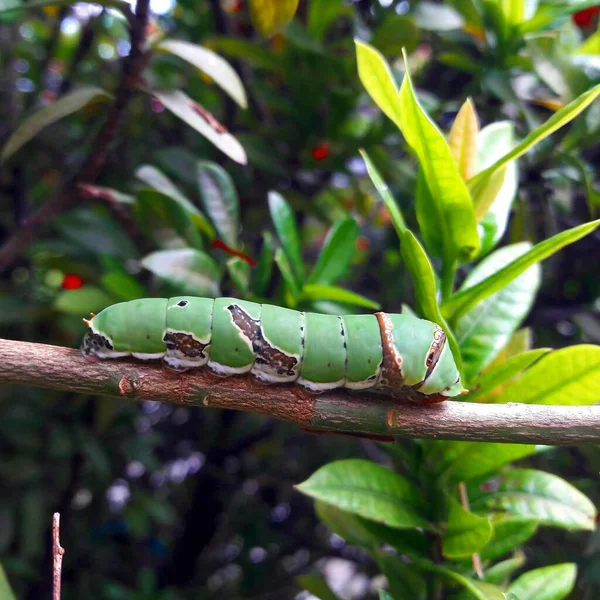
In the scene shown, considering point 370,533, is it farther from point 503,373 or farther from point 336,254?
point 336,254

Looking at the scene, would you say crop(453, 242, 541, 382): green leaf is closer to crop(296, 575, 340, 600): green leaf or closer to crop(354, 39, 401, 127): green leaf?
crop(354, 39, 401, 127): green leaf

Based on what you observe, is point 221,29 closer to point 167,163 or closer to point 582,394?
point 167,163

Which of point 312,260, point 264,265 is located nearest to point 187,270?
point 264,265

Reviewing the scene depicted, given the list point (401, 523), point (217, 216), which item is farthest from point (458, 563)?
point (217, 216)

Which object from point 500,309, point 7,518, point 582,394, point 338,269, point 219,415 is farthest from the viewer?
point 219,415

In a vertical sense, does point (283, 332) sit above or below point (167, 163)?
below

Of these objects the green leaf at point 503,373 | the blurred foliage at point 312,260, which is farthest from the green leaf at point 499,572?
the green leaf at point 503,373

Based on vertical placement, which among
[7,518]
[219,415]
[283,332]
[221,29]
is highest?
[221,29]
